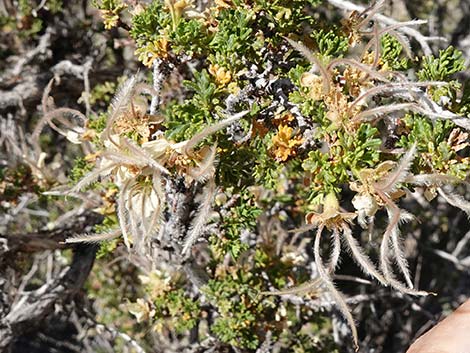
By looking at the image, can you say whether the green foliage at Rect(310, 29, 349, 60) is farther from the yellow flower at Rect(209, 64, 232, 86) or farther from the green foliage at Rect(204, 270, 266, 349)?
the green foliage at Rect(204, 270, 266, 349)

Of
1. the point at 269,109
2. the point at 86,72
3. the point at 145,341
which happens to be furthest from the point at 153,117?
the point at 145,341

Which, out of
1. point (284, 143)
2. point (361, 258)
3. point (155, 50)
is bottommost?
point (361, 258)

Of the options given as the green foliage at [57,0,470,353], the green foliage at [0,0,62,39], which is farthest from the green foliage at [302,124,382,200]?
the green foliage at [0,0,62,39]

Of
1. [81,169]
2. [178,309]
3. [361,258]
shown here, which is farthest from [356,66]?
[178,309]

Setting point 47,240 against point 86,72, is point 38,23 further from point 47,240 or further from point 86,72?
point 47,240

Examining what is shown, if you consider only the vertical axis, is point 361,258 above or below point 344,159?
below

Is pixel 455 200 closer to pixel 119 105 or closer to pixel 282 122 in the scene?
pixel 282 122
